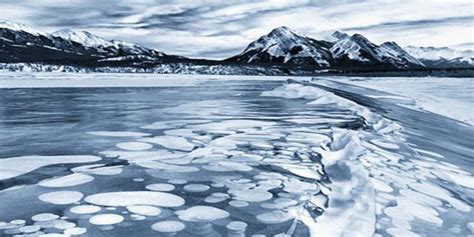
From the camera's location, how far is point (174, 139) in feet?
17.9

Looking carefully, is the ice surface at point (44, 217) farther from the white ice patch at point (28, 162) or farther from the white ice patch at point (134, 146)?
the white ice patch at point (134, 146)

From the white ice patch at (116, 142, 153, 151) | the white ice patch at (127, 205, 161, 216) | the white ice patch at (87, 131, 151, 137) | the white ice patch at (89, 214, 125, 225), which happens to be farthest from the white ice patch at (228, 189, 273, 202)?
the white ice patch at (87, 131, 151, 137)

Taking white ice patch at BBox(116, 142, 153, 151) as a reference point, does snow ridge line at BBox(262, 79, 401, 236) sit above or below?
below

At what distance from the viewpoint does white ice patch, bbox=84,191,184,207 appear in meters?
2.96

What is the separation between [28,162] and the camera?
4.09 m

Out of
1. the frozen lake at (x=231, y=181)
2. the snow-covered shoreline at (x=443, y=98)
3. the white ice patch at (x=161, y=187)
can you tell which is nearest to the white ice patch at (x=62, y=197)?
the frozen lake at (x=231, y=181)

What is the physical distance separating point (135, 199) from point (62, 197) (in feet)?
1.49

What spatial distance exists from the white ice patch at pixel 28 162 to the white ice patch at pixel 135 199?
38.3 inches

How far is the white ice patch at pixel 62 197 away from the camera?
2936mm

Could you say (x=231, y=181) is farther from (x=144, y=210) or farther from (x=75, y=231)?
(x=75, y=231)

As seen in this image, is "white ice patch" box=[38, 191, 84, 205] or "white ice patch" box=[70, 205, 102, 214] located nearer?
"white ice patch" box=[70, 205, 102, 214]

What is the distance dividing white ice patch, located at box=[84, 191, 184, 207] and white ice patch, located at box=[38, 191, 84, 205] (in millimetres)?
79

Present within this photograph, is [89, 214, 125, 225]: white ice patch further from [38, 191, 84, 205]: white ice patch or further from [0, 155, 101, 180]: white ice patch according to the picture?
[0, 155, 101, 180]: white ice patch

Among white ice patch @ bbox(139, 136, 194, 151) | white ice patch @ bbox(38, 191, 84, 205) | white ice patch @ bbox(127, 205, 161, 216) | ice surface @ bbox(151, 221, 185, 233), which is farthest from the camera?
white ice patch @ bbox(139, 136, 194, 151)
